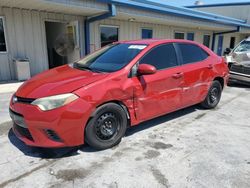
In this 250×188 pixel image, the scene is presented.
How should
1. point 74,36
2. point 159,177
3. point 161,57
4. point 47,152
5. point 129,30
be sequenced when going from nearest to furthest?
point 159,177 < point 47,152 < point 161,57 < point 74,36 < point 129,30

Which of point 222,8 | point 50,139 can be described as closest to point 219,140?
point 50,139

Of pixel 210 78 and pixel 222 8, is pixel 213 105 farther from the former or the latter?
pixel 222 8

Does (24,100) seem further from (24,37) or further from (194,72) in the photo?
(24,37)

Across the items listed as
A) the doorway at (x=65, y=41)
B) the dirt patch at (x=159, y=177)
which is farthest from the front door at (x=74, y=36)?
the dirt patch at (x=159, y=177)

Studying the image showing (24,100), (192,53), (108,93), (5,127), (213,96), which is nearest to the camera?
(24,100)

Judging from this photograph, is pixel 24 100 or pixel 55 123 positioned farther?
pixel 24 100

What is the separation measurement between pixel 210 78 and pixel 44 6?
6.25m

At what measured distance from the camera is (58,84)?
3.02 meters

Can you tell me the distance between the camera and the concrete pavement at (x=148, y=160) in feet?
8.49

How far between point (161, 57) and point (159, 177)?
2103 millimetres

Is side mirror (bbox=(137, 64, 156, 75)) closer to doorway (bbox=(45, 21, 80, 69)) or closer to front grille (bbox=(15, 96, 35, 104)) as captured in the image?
front grille (bbox=(15, 96, 35, 104))

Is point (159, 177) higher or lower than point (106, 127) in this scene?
lower

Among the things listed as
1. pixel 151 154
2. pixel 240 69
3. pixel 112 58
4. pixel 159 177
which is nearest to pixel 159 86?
pixel 112 58

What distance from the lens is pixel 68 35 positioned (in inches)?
399
